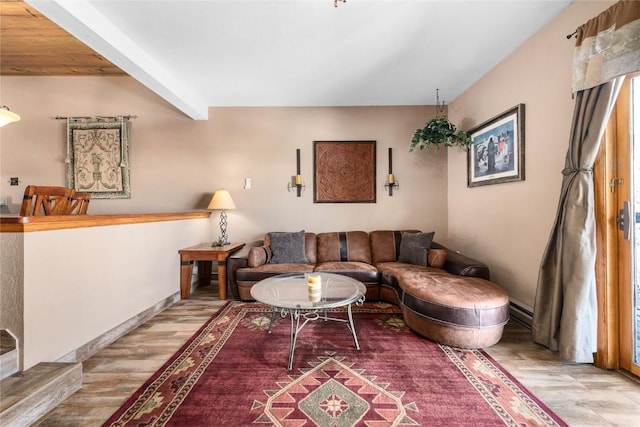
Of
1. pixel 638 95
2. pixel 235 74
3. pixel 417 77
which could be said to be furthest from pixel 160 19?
pixel 638 95

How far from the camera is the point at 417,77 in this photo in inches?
119

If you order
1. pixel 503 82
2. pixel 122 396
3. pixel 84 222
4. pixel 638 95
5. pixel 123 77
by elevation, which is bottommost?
pixel 122 396

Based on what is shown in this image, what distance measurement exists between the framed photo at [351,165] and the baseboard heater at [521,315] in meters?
2.10

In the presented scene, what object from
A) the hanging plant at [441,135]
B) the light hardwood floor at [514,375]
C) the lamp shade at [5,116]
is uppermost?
the hanging plant at [441,135]

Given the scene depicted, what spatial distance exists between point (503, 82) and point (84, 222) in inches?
164

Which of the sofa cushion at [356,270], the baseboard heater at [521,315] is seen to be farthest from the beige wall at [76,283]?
the baseboard heater at [521,315]

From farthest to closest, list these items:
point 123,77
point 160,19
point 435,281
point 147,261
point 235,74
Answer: point 123,77
point 235,74
point 147,261
point 435,281
point 160,19

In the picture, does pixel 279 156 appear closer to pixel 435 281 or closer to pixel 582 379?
pixel 435 281

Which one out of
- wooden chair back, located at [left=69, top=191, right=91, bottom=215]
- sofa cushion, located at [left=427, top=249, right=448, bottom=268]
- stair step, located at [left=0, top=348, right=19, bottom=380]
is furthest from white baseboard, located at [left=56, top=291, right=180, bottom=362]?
sofa cushion, located at [left=427, top=249, right=448, bottom=268]

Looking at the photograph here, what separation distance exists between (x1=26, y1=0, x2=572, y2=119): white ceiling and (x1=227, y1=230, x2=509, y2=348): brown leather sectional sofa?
2.04 m

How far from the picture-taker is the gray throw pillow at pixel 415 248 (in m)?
3.04

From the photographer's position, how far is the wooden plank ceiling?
2.39m

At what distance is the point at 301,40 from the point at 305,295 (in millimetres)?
2299

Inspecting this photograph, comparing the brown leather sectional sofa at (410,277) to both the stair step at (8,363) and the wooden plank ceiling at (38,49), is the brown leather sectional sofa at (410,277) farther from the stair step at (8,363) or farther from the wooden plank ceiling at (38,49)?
the wooden plank ceiling at (38,49)
